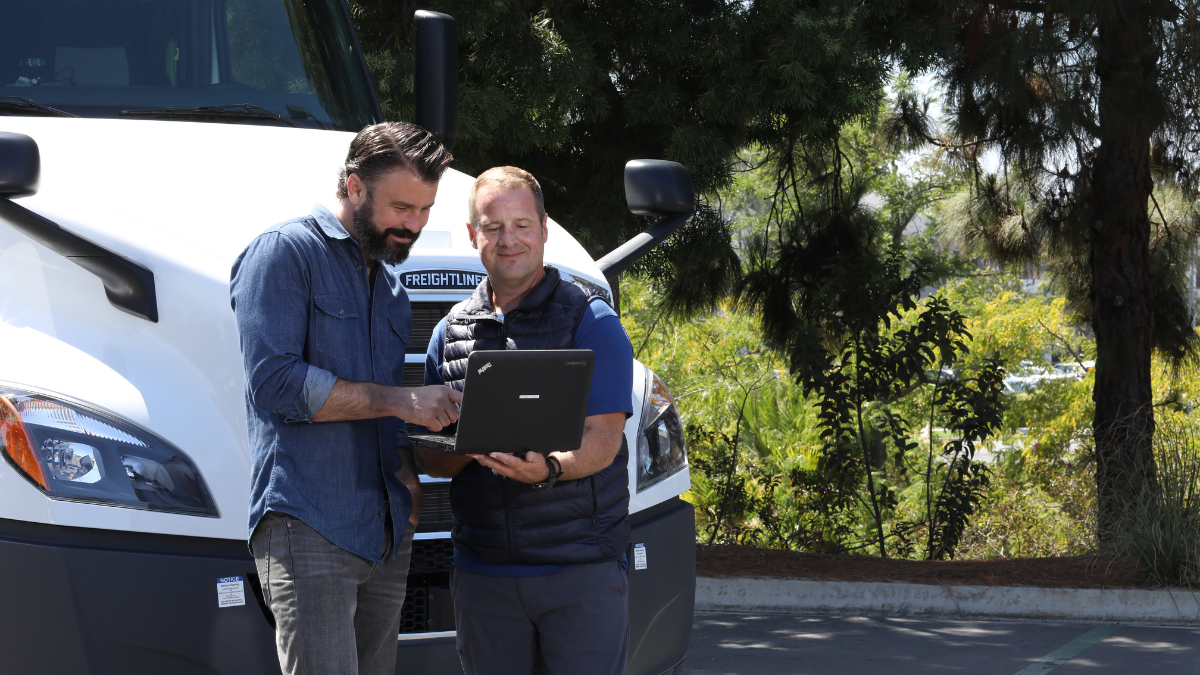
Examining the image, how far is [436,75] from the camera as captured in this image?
4945mm

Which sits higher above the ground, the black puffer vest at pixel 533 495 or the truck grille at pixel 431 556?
the black puffer vest at pixel 533 495

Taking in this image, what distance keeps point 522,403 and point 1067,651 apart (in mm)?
4571

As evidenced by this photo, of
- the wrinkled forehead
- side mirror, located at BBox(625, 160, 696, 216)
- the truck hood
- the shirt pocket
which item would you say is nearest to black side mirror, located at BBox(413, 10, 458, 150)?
the truck hood

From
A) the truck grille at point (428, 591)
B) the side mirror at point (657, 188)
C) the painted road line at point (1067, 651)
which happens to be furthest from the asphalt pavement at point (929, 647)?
the truck grille at point (428, 591)

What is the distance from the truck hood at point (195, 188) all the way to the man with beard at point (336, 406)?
51 cm

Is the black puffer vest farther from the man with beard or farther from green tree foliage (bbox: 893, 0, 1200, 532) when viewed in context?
green tree foliage (bbox: 893, 0, 1200, 532)

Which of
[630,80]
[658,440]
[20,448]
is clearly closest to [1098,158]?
[630,80]

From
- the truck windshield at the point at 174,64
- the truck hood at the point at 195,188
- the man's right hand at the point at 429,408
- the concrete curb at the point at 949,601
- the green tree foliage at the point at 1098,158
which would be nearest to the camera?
the man's right hand at the point at 429,408

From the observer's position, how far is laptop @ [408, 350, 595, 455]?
2746mm

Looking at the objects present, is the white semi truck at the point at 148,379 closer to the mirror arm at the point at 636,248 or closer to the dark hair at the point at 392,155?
the mirror arm at the point at 636,248

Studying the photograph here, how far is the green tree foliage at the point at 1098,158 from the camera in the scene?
8.32 m

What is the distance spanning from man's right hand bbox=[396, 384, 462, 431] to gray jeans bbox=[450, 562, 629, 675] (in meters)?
0.51

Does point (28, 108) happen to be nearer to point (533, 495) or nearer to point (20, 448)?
point (20, 448)

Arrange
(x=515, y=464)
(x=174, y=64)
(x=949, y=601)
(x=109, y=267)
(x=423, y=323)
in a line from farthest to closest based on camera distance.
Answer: (x=949, y=601) → (x=174, y=64) → (x=423, y=323) → (x=109, y=267) → (x=515, y=464)
